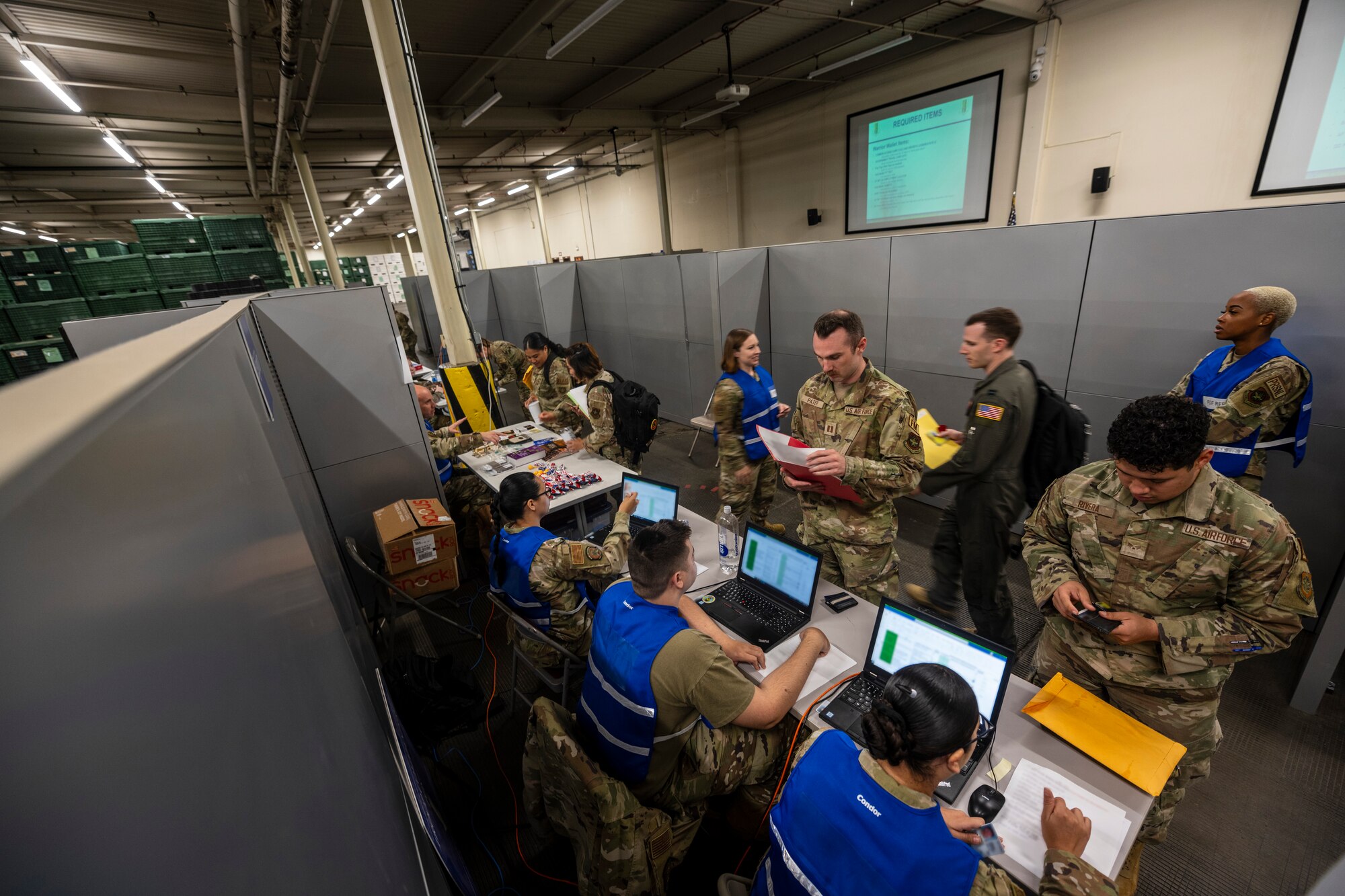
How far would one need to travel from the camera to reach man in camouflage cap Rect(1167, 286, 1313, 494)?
2.46 meters

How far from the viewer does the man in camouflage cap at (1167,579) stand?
1457 millimetres

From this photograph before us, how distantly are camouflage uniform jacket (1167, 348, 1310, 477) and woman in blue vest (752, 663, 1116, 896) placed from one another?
87.3 inches

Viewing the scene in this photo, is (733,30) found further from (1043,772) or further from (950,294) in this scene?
(1043,772)

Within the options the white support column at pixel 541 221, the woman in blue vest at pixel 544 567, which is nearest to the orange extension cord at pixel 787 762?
the woman in blue vest at pixel 544 567

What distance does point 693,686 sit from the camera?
153cm

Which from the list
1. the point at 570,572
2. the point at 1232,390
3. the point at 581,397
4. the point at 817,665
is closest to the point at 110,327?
the point at 570,572

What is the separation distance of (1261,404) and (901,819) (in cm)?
280

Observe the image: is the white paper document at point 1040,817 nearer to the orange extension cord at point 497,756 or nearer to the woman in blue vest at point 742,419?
the orange extension cord at point 497,756

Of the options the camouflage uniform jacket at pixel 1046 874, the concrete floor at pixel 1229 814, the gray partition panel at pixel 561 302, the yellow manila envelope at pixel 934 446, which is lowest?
the concrete floor at pixel 1229 814

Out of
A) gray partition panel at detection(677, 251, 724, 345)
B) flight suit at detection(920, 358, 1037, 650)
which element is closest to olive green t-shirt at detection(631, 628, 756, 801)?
flight suit at detection(920, 358, 1037, 650)

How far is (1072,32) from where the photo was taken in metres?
5.19

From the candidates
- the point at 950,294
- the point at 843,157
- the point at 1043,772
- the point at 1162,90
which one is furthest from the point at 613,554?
the point at 843,157

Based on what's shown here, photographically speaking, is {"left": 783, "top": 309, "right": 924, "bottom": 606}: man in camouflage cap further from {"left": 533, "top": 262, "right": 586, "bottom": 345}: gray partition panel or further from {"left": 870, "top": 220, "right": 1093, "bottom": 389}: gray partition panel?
{"left": 533, "top": 262, "right": 586, "bottom": 345}: gray partition panel

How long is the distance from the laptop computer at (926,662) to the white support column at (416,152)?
12.4 ft
